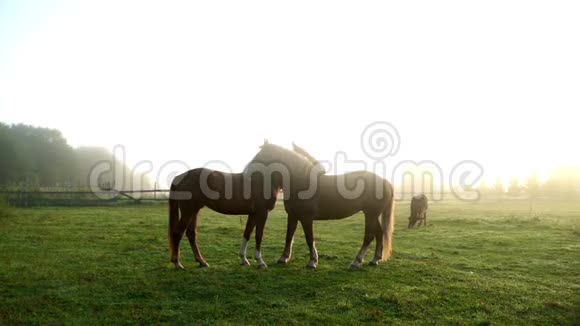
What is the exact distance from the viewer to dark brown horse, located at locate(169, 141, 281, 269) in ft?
25.1

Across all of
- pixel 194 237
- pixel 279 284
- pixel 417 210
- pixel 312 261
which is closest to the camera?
pixel 279 284

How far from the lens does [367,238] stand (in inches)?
311

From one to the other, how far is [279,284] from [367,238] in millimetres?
2330

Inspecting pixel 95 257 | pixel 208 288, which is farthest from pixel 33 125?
pixel 208 288

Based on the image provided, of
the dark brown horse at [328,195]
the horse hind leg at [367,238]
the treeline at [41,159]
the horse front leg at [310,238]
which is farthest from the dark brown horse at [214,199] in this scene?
the treeline at [41,159]

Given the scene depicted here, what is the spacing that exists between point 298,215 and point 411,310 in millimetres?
3186

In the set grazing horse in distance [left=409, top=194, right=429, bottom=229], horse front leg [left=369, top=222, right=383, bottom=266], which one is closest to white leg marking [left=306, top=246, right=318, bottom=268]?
horse front leg [left=369, top=222, right=383, bottom=266]

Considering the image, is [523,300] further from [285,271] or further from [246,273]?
[246,273]

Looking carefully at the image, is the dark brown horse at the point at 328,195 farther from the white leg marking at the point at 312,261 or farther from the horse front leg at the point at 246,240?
the horse front leg at the point at 246,240

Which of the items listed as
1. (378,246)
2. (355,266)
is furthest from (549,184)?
(355,266)

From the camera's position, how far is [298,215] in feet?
26.0

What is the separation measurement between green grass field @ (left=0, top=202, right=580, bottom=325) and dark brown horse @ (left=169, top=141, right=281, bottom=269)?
2.11ft

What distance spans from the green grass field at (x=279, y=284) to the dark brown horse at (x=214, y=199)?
2.11ft

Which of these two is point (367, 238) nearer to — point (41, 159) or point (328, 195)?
point (328, 195)
